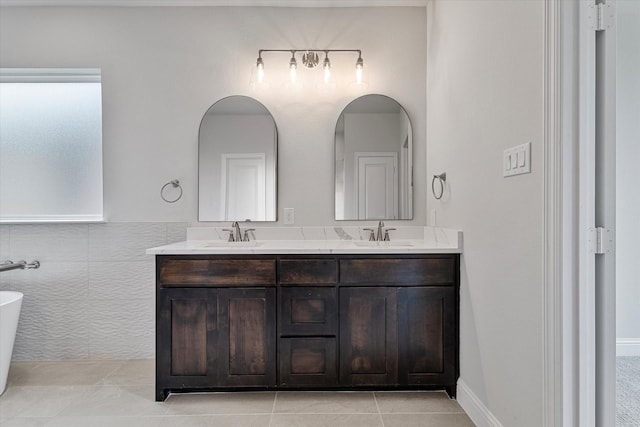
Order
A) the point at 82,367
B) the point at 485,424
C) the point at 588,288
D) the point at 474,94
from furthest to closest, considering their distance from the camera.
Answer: the point at 82,367
the point at 474,94
the point at 485,424
the point at 588,288

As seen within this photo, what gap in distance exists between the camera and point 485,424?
1.79 m

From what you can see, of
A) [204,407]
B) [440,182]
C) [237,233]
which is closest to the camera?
[204,407]

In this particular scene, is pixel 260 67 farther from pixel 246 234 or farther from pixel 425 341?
pixel 425 341

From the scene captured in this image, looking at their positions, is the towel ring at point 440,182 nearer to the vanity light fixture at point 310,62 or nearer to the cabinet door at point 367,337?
the cabinet door at point 367,337

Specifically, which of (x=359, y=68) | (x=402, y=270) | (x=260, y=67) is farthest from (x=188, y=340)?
(x=359, y=68)

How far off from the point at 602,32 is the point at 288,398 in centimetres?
213

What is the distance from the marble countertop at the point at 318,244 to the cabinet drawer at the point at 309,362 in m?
0.50

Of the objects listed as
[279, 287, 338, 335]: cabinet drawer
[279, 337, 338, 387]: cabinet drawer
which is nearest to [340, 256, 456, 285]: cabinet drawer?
[279, 287, 338, 335]: cabinet drawer

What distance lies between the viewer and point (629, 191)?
265cm

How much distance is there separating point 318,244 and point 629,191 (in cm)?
215

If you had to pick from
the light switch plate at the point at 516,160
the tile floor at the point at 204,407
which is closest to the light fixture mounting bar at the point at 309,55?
the light switch plate at the point at 516,160

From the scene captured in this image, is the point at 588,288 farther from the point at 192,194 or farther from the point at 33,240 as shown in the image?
the point at 33,240

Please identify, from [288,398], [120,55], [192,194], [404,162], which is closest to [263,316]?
[288,398]

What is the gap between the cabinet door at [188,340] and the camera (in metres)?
2.09
